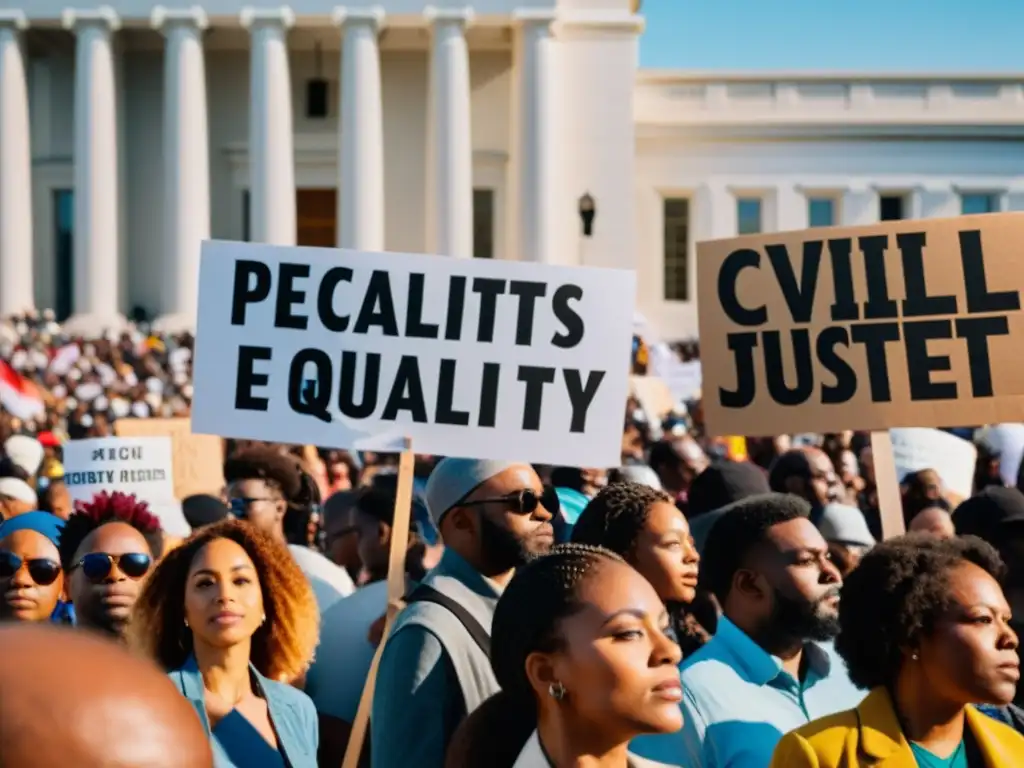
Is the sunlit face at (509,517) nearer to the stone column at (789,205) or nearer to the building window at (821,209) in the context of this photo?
the stone column at (789,205)

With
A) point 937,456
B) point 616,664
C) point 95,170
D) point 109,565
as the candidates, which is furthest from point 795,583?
point 95,170

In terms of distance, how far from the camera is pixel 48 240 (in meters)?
46.8

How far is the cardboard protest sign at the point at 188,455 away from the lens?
41.6ft

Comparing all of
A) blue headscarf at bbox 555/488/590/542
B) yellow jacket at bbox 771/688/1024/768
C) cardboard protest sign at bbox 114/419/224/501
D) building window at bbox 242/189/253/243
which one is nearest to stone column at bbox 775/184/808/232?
building window at bbox 242/189/253/243

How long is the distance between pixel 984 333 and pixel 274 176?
128 ft

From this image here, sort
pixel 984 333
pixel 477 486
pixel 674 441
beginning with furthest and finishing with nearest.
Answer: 1. pixel 674 441
2. pixel 984 333
3. pixel 477 486

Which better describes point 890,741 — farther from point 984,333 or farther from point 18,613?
point 18,613

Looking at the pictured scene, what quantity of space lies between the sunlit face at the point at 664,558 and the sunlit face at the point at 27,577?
202cm

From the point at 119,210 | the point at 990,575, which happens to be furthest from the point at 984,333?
the point at 119,210

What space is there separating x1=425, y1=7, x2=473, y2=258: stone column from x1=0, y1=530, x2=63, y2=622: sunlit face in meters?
38.2

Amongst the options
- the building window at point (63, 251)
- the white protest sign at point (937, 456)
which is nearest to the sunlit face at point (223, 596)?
the white protest sign at point (937, 456)

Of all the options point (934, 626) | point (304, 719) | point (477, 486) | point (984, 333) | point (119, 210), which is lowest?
point (304, 719)

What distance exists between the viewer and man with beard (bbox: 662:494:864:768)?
4.75m

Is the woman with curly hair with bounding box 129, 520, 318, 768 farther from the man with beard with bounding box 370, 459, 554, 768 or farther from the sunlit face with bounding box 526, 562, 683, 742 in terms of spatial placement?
the sunlit face with bounding box 526, 562, 683, 742
